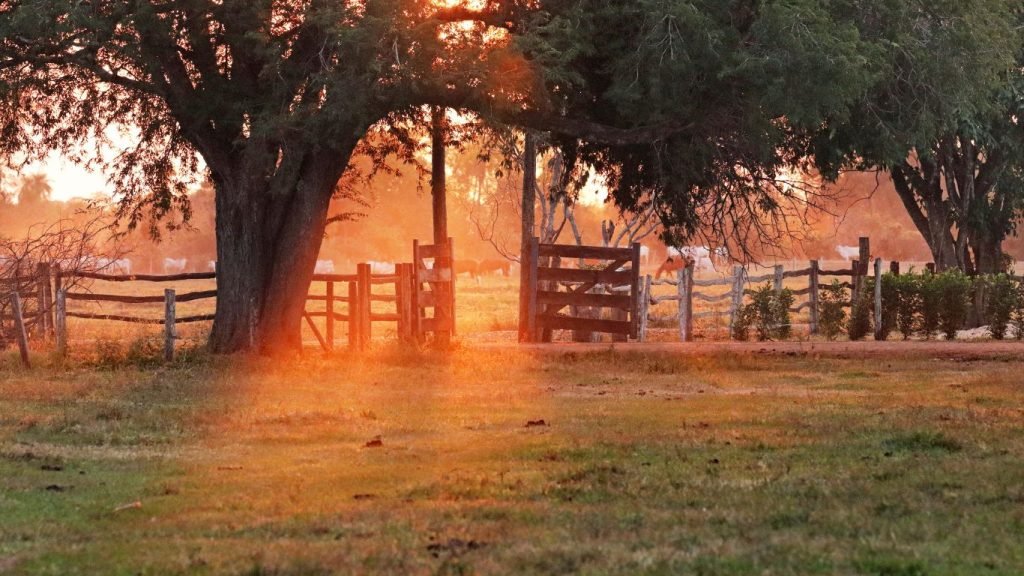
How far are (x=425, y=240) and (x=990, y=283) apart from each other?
103 meters

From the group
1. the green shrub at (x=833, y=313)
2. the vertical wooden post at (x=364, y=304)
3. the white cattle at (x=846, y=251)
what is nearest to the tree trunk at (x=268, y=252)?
the vertical wooden post at (x=364, y=304)

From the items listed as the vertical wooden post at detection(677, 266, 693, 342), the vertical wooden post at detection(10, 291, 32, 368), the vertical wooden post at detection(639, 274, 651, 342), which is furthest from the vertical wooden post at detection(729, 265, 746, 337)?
the vertical wooden post at detection(10, 291, 32, 368)

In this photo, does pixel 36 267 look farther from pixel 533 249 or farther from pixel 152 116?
pixel 533 249

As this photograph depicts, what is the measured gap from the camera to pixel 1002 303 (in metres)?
31.2

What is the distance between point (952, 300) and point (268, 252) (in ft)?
48.0

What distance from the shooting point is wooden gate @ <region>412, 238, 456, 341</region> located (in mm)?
27812

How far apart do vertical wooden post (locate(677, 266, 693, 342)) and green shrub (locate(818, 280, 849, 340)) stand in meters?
2.96

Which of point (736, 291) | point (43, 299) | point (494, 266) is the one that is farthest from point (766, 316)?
point (494, 266)

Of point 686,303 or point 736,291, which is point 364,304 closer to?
point 686,303

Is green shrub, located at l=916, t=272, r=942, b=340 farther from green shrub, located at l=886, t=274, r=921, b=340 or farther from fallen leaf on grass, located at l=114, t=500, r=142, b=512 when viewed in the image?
fallen leaf on grass, located at l=114, t=500, r=142, b=512

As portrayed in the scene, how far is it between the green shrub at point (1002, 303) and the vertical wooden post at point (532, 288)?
10.0 m

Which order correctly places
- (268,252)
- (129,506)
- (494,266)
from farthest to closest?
(494,266) → (268,252) → (129,506)

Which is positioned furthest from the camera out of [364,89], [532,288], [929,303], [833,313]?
[833,313]

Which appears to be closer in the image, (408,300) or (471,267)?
(408,300)
